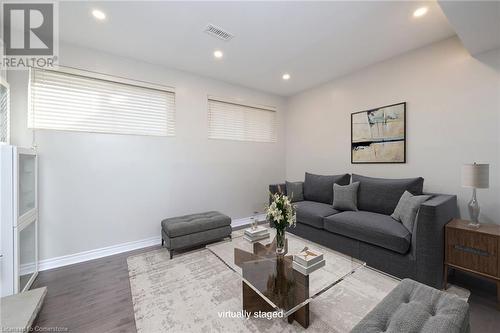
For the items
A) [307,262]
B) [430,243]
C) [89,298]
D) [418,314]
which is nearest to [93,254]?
[89,298]

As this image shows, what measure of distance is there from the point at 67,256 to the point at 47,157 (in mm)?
1249

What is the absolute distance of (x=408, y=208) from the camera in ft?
7.07

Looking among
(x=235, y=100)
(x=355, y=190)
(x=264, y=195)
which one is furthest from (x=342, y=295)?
(x=235, y=100)

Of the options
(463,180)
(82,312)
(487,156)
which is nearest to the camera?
(82,312)

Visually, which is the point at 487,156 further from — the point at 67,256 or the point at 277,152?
the point at 67,256

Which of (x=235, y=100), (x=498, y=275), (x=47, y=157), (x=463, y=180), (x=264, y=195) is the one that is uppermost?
(x=235, y=100)

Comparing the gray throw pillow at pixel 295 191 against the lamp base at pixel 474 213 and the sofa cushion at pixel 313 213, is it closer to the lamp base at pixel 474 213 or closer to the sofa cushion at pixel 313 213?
the sofa cushion at pixel 313 213

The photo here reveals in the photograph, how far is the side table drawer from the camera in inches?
68.0

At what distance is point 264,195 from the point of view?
4.31 meters

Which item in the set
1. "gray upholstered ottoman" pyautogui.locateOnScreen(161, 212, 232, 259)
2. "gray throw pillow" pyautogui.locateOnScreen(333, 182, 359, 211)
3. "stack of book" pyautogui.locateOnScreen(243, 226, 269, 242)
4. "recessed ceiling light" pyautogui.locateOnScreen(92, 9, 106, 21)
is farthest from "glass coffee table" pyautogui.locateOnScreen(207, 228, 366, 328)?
"recessed ceiling light" pyautogui.locateOnScreen(92, 9, 106, 21)

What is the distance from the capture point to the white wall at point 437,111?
223 centimetres

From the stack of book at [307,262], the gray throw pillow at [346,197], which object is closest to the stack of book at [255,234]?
the stack of book at [307,262]

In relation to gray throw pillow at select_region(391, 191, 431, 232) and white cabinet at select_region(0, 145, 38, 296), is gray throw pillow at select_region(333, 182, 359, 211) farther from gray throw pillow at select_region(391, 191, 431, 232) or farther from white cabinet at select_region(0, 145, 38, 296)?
white cabinet at select_region(0, 145, 38, 296)

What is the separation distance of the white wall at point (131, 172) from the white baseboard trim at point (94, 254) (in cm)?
6
